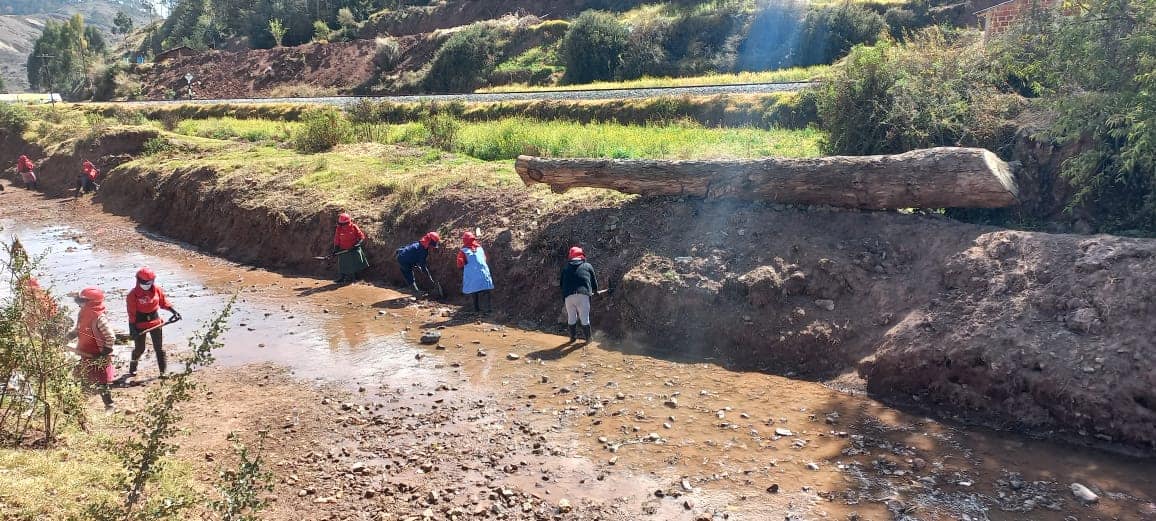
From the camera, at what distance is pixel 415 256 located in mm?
12883

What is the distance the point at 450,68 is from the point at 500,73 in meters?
3.99

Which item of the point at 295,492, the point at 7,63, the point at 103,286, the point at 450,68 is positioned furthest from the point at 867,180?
the point at 7,63

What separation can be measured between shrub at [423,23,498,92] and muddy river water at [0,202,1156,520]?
35048mm

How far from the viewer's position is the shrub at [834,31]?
34469mm

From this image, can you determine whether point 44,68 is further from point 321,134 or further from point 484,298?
point 484,298

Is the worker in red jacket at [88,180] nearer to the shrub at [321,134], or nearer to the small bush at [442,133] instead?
the shrub at [321,134]

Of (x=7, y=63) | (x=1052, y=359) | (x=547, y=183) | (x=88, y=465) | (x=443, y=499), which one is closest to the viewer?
(x=88, y=465)

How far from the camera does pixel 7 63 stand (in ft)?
481

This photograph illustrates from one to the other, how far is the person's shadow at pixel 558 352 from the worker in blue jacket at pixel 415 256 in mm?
3756

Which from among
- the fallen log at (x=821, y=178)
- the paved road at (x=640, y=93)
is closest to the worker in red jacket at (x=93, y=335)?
the fallen log at (x=821, y=178)

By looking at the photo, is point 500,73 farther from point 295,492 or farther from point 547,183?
point 295,492

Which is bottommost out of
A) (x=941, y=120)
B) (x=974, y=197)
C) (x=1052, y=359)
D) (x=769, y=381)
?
(x=769, y=381)

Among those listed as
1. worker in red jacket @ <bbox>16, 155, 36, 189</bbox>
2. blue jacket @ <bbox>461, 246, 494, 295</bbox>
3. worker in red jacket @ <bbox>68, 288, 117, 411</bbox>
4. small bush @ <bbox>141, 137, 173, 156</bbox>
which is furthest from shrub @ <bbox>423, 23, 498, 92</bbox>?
worker in red jacket @ <bbox>68, 288, 117, 411</bbox>

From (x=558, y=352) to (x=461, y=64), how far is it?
39485 millimetres
